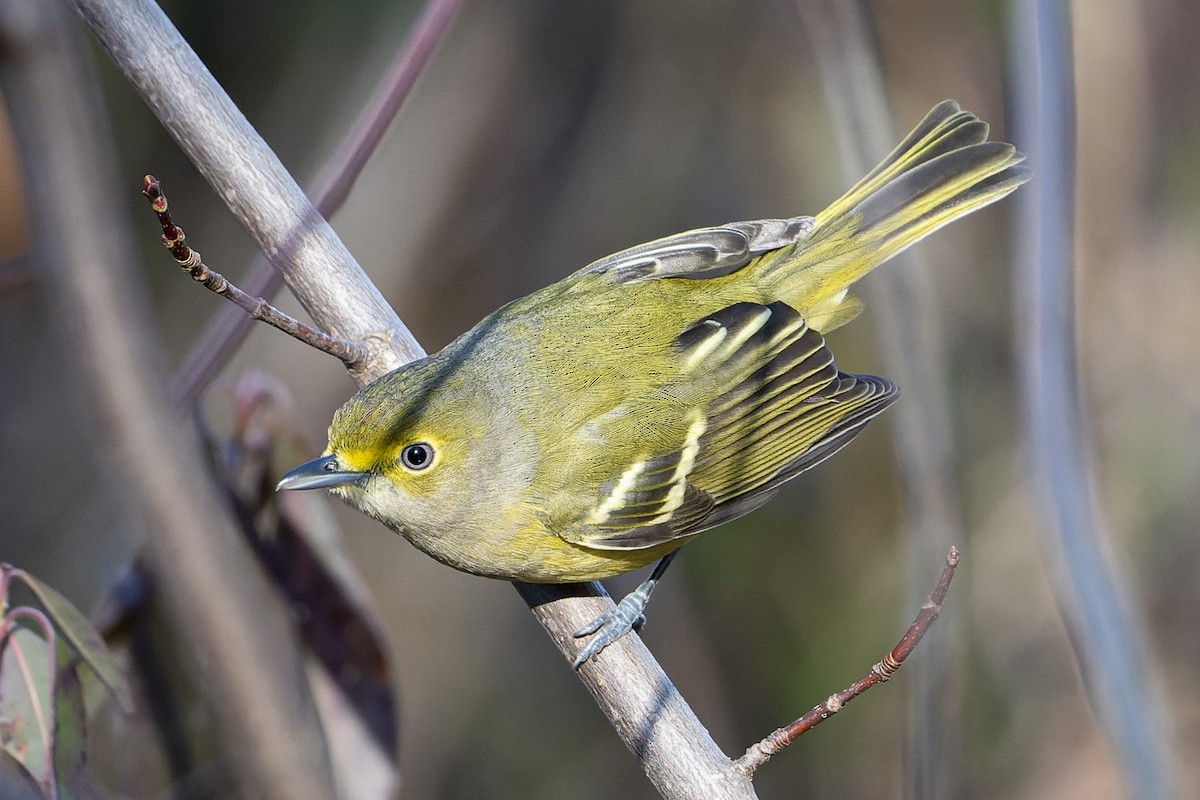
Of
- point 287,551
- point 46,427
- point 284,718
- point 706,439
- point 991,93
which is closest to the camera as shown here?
point 284,718

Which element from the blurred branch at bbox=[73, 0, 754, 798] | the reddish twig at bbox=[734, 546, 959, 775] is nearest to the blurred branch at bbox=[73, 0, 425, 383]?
the blurred branch at bbox=[73, 0, 754, 798]

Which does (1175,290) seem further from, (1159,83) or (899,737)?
(899,737)

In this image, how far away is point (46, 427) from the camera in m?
5.27

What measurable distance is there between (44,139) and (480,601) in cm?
473

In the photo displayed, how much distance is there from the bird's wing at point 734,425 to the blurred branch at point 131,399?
1.76m

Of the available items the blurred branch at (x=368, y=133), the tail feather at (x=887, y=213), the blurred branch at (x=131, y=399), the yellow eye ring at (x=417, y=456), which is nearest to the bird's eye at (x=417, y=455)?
the yellow eye ring at (x=417, y=456)

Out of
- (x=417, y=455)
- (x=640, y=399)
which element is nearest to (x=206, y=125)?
(x=417, y=455)

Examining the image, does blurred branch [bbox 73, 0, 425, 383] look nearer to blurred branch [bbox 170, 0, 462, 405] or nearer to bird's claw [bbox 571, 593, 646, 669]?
blurred branch [bbox 170, 0, 462, 405]

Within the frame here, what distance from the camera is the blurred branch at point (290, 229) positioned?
6.97 feet

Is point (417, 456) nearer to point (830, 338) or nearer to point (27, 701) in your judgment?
point (27, 701)

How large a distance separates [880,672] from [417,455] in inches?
47.0

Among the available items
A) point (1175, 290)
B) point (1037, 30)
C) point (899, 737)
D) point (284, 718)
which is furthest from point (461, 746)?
Result: point (284, 718)

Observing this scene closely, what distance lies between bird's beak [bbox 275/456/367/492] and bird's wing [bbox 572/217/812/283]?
0.95 meters

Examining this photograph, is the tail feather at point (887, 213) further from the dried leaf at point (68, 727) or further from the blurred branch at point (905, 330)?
the dried leaf at point (68, 727)
